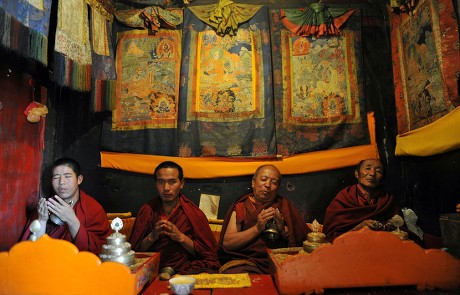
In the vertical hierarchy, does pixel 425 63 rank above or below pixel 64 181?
above

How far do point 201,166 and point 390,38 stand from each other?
115 inches

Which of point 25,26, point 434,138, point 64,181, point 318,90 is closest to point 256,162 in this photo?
point 318,90

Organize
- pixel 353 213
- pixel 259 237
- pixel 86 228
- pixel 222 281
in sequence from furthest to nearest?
pixel 353 213 < pixel 259 237 < pixel 86 228 < pixel 222 281

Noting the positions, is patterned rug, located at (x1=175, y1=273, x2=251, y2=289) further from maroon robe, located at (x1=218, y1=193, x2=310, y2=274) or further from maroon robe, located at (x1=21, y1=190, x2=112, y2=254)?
maroon robe, located at (x1=21, y1=190, x2=112, y2=254)

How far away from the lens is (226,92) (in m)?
4.73

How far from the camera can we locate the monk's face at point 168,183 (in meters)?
3.47

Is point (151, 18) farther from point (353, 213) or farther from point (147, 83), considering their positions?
point (353, 213)

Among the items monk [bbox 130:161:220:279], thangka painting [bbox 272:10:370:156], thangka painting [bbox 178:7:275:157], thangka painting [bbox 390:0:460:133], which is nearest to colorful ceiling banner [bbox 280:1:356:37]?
thangka painting [bbox 272:10:370:156]

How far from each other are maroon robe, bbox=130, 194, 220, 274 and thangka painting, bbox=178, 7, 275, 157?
3.93ft

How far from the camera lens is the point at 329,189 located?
4660 millimetres

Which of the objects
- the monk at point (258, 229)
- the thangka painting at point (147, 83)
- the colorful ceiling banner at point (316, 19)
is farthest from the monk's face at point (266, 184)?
the colorful ceiling banner at point (316, 19)

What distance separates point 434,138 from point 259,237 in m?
1.93

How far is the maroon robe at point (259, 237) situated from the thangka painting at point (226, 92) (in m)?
1.10

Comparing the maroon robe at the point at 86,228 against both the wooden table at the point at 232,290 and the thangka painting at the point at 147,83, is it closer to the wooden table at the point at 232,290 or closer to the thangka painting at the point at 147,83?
the wooden table at the point at 232,290
